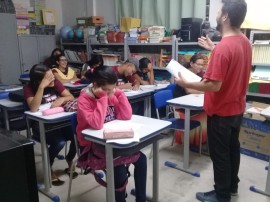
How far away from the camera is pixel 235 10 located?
1609 mm

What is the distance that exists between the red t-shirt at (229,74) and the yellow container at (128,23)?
2820 mm

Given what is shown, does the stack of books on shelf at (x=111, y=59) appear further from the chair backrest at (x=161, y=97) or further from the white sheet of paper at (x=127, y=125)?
the white sheet of paper at (x=127, y=125)

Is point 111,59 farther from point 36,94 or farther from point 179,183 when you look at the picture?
point 179,183

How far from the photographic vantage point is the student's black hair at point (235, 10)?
1598 millimetres

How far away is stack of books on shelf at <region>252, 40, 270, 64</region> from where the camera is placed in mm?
3039

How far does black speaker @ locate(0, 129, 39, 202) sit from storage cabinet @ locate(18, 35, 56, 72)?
4.97 m

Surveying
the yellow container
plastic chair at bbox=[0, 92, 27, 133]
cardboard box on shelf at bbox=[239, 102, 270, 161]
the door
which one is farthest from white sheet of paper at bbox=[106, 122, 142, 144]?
the door

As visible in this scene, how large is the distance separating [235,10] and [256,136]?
175 centimetres

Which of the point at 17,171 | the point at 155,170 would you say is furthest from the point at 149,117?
the point at 17,171

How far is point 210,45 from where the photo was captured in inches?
83.6

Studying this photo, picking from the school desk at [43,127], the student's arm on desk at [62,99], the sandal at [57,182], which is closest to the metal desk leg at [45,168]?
the school desk at [43,127]

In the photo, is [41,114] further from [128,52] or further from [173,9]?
[173,9]

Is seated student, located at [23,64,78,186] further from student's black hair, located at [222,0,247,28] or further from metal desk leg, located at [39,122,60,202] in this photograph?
student's black hair, located at [222,0,247,28]

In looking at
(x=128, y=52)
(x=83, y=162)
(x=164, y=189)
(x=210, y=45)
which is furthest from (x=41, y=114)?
(x=128, y=52)
